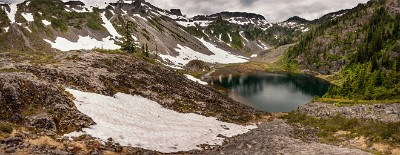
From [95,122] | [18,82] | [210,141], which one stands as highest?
[18,82]

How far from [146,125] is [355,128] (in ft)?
97.6

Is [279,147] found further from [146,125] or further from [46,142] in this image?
[46,142]

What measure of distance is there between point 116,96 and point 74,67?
491 inches

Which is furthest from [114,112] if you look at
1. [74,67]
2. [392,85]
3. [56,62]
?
[392,85]

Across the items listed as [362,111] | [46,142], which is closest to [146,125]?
[46,142]

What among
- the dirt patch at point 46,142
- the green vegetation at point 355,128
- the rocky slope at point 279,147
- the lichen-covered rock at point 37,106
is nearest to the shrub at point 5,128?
the dirt patch at point 46,142

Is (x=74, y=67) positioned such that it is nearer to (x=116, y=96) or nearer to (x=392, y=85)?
(x=116, y=96)

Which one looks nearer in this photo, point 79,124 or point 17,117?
point 17,117

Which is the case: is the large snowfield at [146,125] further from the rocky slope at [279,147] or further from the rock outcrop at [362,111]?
the rock outcrop at [362,111]

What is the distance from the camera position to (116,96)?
59.3 m

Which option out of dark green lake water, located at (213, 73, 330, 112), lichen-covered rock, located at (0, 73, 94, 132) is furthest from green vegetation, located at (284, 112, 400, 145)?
dark green lake water, located at (213, 73, 330, 112)

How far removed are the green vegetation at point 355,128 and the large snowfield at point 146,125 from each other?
1238 cm

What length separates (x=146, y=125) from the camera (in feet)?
162

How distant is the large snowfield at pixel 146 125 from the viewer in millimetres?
41838
